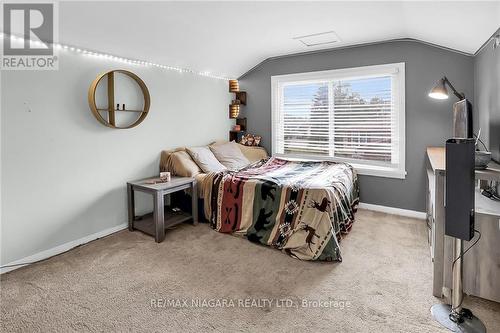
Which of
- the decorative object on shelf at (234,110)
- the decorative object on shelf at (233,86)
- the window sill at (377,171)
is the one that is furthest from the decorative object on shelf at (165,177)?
the window sill at (377,171)

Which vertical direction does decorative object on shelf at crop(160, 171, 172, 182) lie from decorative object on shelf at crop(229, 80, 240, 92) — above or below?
below

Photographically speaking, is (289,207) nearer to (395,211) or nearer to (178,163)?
(178,163)

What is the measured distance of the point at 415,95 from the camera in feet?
12.0

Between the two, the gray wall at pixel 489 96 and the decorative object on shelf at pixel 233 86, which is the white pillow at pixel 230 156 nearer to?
the decorative object on shelf at pixel 233 86

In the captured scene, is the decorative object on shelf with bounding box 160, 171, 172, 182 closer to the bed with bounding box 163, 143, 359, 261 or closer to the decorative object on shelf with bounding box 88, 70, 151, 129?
the bed with bounding box 163, 143, 359, 261

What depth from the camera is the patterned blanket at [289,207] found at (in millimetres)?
2664

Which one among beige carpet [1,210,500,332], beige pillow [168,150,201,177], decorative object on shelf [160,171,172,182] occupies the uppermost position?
beige pillow [168,150,201,177]

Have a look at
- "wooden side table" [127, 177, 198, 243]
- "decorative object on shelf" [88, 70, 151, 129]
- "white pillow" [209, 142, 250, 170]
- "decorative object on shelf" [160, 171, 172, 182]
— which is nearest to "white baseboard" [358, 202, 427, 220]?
"white pillow" [209, 142, 250, 170]

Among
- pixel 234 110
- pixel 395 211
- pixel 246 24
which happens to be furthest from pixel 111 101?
pixel 395 211

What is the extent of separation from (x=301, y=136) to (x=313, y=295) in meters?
2.94

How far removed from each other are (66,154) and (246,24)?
234 centimetres

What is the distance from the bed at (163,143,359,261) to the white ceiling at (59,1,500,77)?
5.13 ft

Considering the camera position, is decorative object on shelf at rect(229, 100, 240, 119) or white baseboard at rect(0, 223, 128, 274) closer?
white baseboard at rect(0, 223, 128, 274)

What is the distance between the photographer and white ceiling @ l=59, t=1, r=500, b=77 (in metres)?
2.46
